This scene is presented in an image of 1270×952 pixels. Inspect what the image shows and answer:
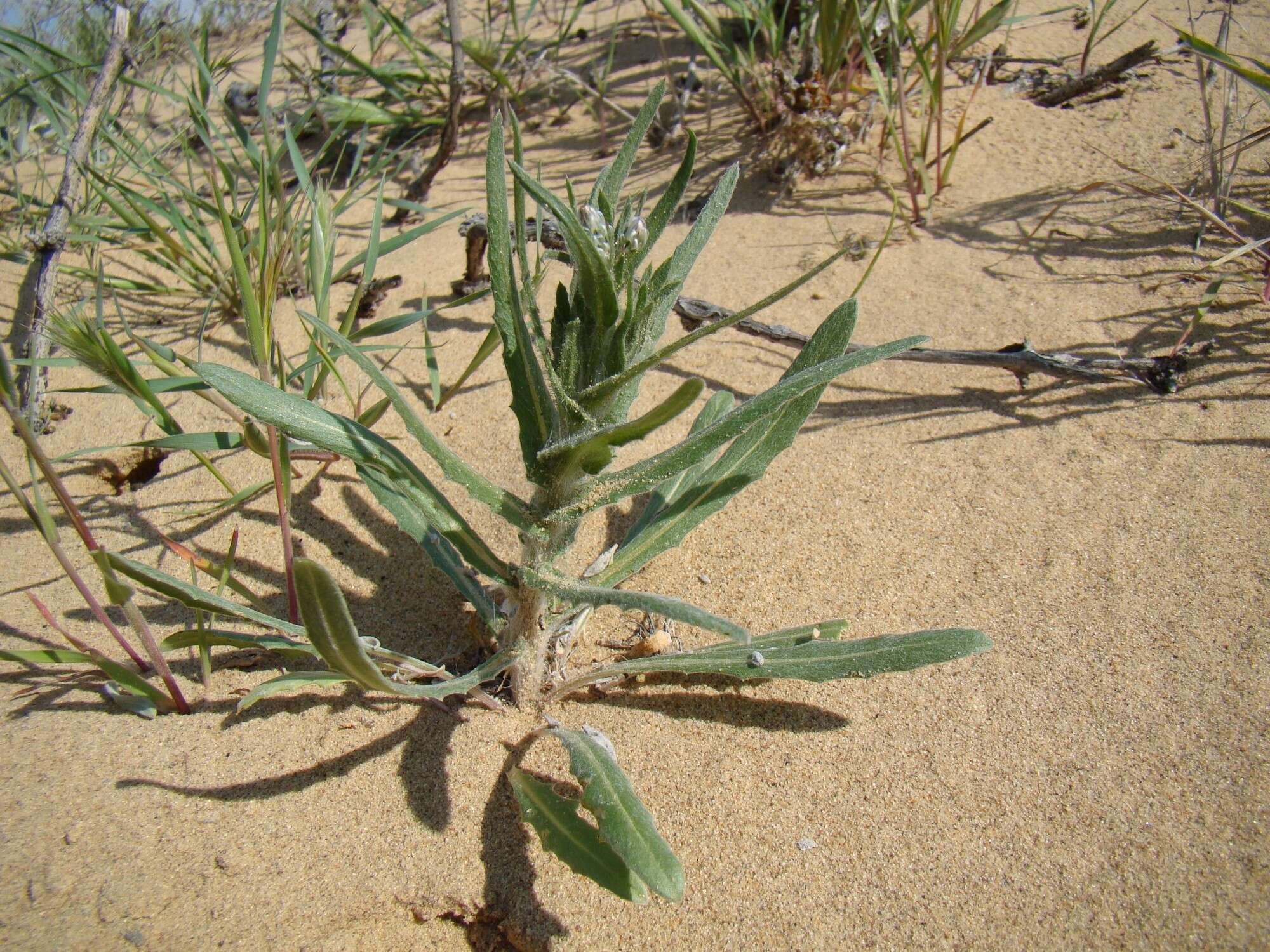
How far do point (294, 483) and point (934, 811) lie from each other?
1378 mm

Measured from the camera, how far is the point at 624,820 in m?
1.04

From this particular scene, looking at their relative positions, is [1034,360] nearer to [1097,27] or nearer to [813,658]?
[813,658]

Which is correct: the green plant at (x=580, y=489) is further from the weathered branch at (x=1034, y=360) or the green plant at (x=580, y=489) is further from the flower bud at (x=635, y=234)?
the weathered branch at (x=1034, y=360)

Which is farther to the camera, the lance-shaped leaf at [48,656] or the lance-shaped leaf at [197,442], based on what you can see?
the lance-shaped leaf at [197,442]

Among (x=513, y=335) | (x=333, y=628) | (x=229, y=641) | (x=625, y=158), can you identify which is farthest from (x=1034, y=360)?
(x=229, y=641)

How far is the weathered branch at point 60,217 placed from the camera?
6.18ft

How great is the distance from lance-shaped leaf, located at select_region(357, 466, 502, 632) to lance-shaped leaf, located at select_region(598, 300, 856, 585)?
0.68ft

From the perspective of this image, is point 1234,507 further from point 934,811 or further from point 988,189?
point 988,189

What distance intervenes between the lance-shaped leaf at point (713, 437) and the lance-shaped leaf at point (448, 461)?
60 mm

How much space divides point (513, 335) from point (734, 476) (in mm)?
437

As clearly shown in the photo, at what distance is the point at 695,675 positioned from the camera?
1432 millimetres

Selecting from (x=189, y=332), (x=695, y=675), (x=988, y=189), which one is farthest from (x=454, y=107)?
(x=695, y=675)

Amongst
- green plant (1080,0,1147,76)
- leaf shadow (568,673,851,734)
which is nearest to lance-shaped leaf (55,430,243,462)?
leaf shadow (568,673,851,734)

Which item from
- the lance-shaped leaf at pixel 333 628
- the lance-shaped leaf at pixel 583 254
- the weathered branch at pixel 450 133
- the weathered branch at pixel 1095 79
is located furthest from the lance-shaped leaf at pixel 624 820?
the weathered branch at pixel 1095 79
